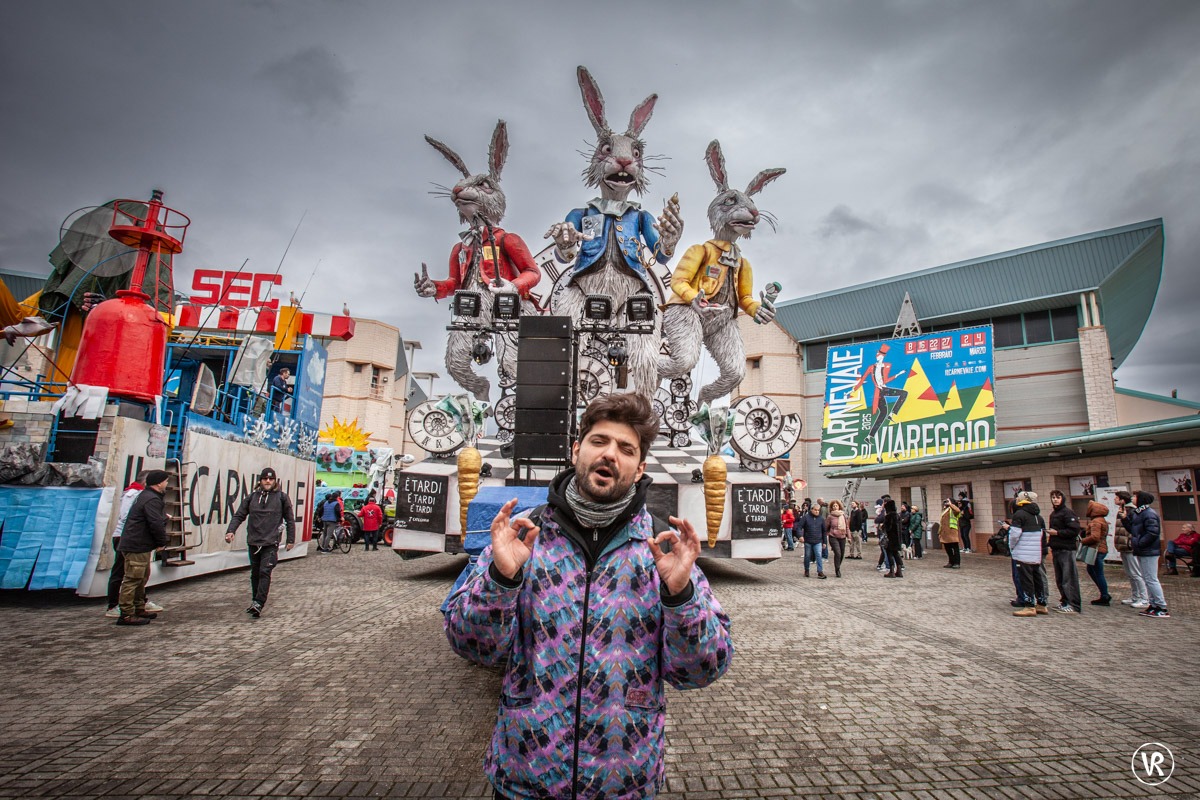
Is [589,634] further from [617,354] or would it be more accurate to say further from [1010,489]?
A: [1010,489]

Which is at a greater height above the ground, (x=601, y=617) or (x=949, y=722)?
(x=601, y=617)

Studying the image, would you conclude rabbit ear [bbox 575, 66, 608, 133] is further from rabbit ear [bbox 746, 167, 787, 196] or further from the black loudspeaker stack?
the black loudspeaker stack

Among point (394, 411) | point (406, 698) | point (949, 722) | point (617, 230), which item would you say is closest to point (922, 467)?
point (617, 230)

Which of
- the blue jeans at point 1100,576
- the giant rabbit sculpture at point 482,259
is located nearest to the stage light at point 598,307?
the giant rabbit sculpture at point 482,259

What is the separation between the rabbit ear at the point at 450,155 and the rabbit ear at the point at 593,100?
266 cm

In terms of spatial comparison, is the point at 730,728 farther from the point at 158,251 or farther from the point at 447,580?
the point at 158,251

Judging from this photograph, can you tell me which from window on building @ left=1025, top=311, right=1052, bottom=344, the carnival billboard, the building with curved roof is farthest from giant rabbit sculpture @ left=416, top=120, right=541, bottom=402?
window on building @ left=1025, top=311, right=1052, bottom=344

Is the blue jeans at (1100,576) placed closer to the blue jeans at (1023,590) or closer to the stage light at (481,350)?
the blue jeans at (1023,590)

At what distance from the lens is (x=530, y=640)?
167 centimetres

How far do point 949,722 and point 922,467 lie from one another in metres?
18.0

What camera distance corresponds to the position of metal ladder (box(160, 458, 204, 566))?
8133 millimetres

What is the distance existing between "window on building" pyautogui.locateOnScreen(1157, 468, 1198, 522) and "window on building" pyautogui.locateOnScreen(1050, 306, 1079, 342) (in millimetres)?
15184

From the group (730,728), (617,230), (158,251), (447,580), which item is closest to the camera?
(730,728)

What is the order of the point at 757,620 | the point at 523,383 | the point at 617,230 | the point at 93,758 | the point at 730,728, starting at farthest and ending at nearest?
the point at 617,230 → the point at 523,383 → the point at 757,620 → the point at 730,728 → the point at 93,758
